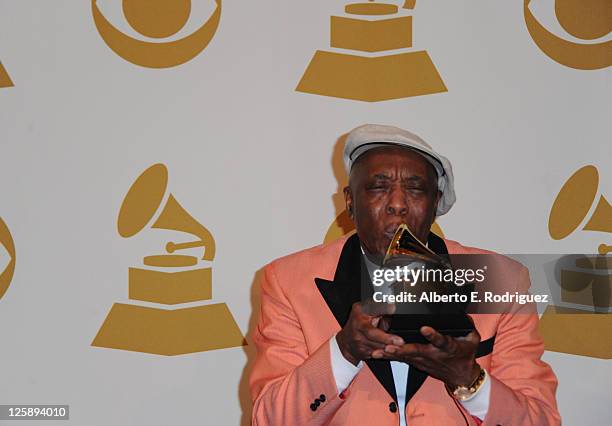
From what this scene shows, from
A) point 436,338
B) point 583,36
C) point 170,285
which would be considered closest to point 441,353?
point 436,338

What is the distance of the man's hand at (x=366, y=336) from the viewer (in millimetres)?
1587

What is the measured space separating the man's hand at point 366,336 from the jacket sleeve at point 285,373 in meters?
0.12

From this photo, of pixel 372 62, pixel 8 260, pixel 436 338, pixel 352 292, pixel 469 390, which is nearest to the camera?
pixel 436 338

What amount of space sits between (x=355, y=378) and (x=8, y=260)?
139cm

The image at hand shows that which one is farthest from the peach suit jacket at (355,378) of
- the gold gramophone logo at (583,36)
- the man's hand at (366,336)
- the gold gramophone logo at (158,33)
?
the gold gramophone logo at (583,36)

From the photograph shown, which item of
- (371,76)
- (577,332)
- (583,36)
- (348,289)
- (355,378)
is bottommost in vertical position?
(577,332)

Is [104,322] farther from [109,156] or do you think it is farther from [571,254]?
[571,254]

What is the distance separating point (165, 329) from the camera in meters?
2.73

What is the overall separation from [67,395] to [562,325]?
1.81 m

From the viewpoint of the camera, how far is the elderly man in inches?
70.1

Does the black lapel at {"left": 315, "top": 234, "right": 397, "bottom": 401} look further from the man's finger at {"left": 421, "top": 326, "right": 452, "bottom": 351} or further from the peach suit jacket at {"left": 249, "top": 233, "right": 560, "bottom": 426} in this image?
the man's finger at {"left": 421, "top": 326, "right": 452, "bottom": 351}

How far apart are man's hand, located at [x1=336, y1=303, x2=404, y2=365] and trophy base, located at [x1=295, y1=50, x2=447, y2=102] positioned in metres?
1.34

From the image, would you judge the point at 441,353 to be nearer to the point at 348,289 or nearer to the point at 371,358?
Answer: the point at 371,358

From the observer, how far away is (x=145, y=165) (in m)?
2.73
